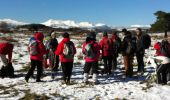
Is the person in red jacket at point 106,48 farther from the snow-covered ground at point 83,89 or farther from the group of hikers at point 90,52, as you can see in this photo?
the snow-covered ground at point 83,89

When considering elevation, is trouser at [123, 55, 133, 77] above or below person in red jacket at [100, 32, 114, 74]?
below

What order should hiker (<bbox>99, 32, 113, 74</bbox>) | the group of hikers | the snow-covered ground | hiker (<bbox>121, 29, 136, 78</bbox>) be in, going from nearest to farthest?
1. the snow-covered ground
2. the group of hikers
3. hiker (<bbox>121, 29, 136, 78</bbox>)
4. hiker (<bbox>99, 32, 113, 74</bbox>)

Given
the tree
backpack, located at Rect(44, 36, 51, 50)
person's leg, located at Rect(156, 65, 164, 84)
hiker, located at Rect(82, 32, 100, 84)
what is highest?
the tree

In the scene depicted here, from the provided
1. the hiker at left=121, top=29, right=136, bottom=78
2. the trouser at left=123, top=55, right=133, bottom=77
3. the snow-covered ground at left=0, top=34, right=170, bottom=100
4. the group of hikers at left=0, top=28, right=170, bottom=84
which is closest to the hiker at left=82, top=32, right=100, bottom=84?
the group of hikers at left=0, top=28, right=170, bottom=84

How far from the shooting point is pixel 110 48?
14508 mm

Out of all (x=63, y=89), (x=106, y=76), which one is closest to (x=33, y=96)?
(x=63, y=89)

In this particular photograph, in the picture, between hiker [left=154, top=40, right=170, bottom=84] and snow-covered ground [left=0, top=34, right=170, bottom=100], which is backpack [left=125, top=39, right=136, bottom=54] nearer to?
snow-covered ground [left=0, top=34, right=170, bottom=100]

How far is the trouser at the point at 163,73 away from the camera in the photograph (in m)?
12.5

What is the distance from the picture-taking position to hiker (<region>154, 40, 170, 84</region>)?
1248 centimetres

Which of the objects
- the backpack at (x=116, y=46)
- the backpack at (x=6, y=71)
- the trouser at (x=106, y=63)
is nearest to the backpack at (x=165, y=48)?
the backpack at (x=116, y=46)

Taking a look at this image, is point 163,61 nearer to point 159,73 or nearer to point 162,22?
point 159,73

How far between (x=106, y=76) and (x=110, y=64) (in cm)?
61

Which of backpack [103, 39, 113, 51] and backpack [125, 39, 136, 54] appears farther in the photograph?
backpack [103, 39, 113, 51]

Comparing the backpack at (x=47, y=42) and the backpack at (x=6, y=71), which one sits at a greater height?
the backpack at (x=47, y=42)
